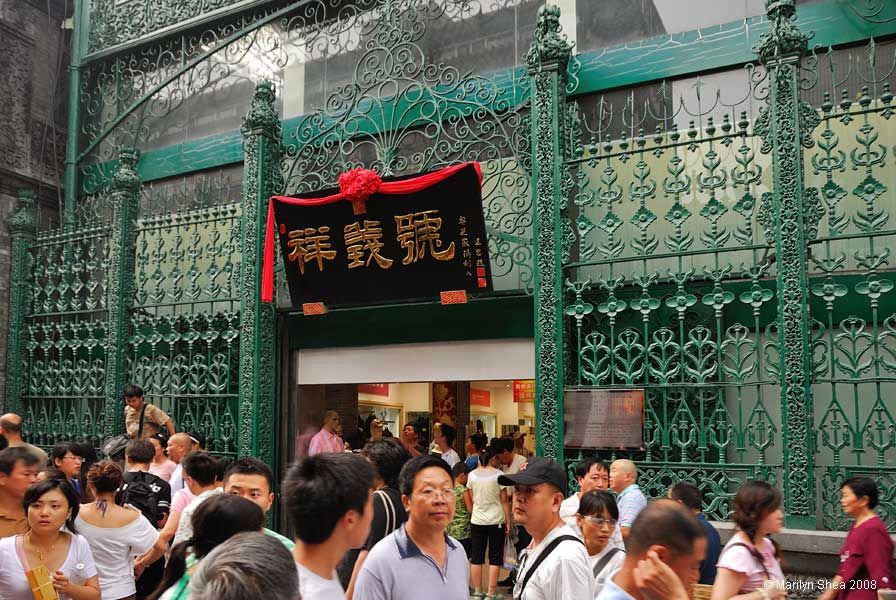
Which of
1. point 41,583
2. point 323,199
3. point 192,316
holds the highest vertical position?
point 323,199

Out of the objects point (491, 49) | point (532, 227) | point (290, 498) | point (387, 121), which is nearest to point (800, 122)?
point (532, 227)

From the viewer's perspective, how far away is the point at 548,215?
849cm

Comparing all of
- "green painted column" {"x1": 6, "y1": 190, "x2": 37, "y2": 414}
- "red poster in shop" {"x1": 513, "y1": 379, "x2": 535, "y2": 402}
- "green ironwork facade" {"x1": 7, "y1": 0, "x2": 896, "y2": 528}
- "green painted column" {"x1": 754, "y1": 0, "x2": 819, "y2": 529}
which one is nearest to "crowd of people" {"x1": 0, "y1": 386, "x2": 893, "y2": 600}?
"green painted column" {"x1": 754, "y1": 0, "x2": 819, "y2": 529}

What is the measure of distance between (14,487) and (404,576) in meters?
2.97

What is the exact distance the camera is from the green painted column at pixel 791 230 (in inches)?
276

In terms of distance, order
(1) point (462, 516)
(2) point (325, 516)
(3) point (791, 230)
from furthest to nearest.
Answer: (1) point (462, 516), (3) point (791, 230), (2) point (325, 516)

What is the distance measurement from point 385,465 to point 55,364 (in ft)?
28.7

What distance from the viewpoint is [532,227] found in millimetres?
8820

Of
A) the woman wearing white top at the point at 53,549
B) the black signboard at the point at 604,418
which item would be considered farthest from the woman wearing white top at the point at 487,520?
the woman wearing white top at the point at 53,549

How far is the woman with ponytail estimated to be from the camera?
296 cm

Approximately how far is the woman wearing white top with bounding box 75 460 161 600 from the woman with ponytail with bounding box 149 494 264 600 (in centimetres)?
223

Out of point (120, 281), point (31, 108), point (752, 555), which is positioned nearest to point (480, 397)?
point (120, 281)

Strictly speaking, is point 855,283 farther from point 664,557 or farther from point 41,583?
point 41,583

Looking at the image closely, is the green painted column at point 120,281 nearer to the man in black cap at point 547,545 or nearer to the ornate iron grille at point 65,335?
the ornate iron grille at point 65,335
